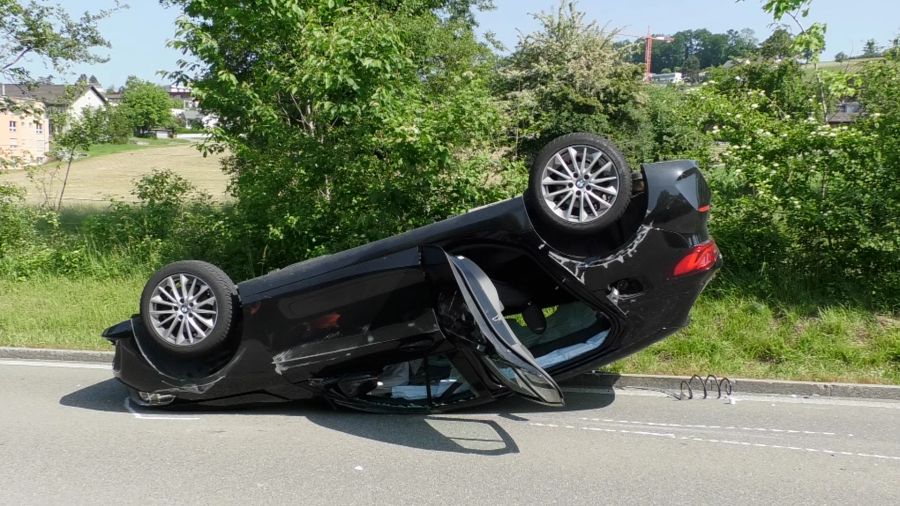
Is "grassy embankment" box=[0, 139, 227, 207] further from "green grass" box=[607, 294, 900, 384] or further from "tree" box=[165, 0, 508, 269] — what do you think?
"green grass" box=[607, 294, 900, 384]

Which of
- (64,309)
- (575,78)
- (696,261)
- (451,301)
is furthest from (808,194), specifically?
(575,78)

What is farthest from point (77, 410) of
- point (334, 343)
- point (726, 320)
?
point (726, 320)

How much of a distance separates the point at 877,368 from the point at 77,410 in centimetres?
668

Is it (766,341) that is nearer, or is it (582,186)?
(582,186)

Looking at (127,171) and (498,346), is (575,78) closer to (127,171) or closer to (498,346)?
(498,346)

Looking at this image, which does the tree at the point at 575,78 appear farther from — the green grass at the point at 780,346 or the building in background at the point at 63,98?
the green grass at the point at 780,346

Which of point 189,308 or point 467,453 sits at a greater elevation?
point 189,308

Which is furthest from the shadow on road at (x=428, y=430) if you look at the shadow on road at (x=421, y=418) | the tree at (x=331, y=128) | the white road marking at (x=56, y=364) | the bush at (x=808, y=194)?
the bush at (x=808, y=194)

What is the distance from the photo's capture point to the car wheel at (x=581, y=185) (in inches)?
213

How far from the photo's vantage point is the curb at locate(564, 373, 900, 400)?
6.56 metres

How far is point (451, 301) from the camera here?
543 cm

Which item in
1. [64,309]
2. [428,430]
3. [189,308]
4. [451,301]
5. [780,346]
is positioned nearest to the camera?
[451,301]

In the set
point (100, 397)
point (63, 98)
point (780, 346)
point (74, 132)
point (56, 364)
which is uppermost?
point (63, 98)

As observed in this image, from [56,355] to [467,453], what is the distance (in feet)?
17.1
